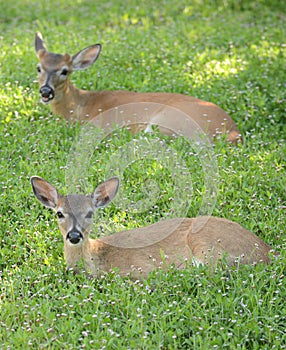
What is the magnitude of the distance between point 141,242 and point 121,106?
3109mm

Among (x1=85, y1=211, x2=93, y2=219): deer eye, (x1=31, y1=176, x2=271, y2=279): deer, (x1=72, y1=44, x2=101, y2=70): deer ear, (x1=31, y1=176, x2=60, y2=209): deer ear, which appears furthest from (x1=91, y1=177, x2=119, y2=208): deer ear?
(x1=72, y1=44, x2=101, y2=70): deer ear

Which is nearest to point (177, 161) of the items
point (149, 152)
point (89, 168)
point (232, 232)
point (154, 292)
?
point (149, 152)

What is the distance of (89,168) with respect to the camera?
7801mm

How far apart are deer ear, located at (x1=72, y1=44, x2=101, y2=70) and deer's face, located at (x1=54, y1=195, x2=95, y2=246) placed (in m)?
3.65

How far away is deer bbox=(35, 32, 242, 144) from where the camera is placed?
28.7ft

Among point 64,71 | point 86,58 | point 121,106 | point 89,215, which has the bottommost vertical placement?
point 121,106

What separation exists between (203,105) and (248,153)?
3.37 ft

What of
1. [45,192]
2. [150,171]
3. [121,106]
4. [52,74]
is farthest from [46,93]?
[45,192]

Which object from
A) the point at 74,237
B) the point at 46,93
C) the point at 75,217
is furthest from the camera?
the point at 46,93

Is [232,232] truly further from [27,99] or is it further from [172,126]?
[27,99]

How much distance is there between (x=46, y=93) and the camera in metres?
9.17

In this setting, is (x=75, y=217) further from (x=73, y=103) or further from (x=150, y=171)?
(x=73, y=103)

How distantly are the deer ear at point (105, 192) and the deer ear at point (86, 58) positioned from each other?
3.54 metres

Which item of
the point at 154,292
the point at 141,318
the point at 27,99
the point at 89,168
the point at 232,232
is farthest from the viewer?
the point at 27,99
